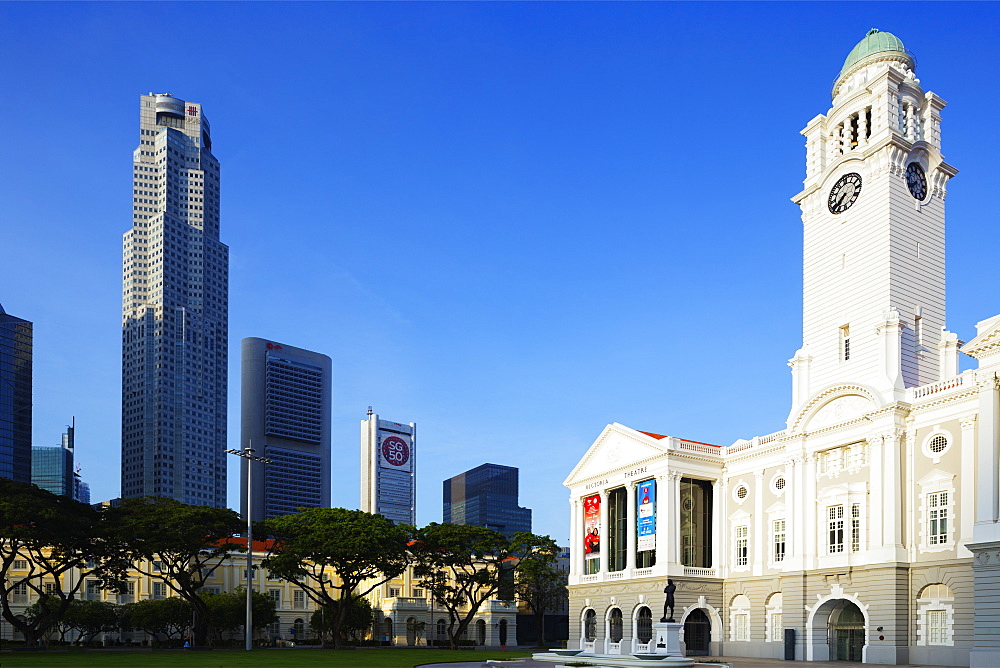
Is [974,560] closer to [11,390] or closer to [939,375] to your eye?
[939,375]

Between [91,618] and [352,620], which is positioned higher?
[91,618]

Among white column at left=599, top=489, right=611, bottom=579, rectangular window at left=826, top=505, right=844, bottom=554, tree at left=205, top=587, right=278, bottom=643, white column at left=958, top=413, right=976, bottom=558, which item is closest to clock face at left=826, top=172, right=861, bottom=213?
white column at left=958, top=413, right=976, bottom=558

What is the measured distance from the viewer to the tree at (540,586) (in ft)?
267

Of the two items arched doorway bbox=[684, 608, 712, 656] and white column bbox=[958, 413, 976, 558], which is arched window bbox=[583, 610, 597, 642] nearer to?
arched doorway bbox=[684, 608, 712, 656]

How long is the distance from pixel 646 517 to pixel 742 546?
6696 mm

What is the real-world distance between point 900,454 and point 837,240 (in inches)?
610

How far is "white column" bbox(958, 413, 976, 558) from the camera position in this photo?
1876 inches

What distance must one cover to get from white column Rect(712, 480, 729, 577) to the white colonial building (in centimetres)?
12

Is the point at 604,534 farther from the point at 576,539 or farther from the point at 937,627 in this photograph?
the point at 937,627

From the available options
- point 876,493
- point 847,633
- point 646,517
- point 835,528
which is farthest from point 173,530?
point 876,493

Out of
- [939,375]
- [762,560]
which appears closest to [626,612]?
[762,560]

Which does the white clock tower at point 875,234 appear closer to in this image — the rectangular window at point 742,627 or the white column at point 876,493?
the white column at point 876,493

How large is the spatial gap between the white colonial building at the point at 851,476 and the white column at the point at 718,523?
12 cm

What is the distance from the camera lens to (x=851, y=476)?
55.8m
